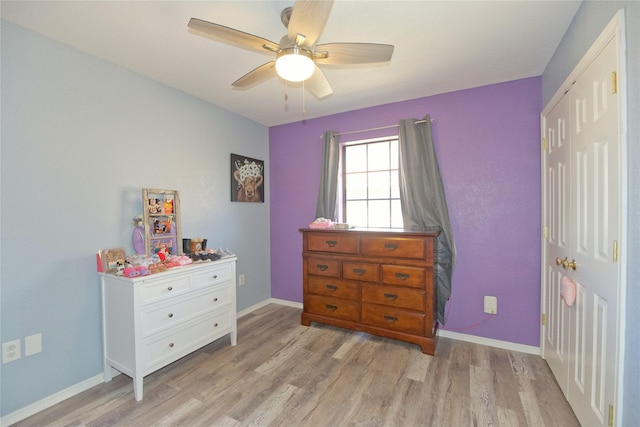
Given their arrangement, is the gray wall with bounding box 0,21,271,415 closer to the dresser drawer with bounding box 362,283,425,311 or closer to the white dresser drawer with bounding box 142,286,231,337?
the white dresser drawer with bounding box 142,286,231,337

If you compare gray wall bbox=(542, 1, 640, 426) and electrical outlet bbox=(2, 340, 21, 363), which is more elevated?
gray wall bbox=(542, 1, 640, 426)

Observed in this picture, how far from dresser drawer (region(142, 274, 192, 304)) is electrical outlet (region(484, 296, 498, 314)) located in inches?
104

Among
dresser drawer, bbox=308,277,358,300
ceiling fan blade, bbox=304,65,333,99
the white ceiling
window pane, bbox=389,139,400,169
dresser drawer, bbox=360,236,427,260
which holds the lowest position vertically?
dresser drawer, bbox=308,277,358,300

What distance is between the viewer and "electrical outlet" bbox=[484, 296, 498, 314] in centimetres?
249

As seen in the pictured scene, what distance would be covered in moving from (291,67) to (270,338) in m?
2.40

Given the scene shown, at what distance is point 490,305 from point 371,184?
1.72 metres

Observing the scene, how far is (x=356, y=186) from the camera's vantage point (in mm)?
3338


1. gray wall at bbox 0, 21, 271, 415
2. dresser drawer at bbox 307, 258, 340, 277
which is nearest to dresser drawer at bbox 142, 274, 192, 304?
gray wall at bbox 0, 21, 271, 415

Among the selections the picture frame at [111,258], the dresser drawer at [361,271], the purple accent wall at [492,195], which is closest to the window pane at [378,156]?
the purple accent wall at [492,195]

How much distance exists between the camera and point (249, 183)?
134 inches

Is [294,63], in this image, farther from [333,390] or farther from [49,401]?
[49,401]

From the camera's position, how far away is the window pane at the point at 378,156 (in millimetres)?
3143

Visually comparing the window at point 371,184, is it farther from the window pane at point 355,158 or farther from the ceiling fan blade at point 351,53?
the ceiling fan blade at point 351,53

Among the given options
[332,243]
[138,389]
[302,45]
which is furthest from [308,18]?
[138,389]
